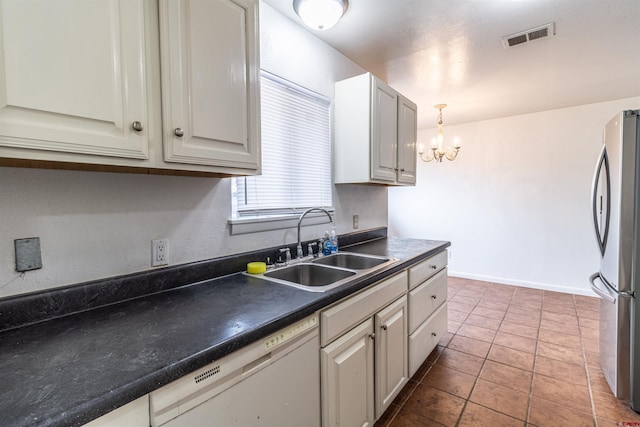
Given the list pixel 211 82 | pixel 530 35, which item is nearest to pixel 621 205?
pixel 530 35

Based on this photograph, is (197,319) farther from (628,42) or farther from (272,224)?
(628,42)

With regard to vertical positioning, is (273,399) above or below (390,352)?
above

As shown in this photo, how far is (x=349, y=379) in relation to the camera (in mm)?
1348

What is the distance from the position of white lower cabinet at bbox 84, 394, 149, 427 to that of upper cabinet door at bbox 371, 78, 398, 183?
1.89 meters

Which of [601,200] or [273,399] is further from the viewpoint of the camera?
[601,200]

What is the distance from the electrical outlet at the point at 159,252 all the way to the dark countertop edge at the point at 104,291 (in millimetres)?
31

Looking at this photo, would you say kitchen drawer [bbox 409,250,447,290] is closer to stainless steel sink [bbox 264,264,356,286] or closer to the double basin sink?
the double basin sink

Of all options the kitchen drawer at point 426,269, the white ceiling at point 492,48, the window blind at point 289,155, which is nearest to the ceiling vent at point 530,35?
the white ceiling at point 492,48

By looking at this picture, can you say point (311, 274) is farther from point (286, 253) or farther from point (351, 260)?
point (351, 260)

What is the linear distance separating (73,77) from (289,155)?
1.30m

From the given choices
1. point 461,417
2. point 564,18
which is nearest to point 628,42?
point 564,18

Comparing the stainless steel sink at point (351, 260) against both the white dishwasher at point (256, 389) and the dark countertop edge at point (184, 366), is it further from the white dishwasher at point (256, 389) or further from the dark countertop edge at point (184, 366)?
the white dishwasher at point (256, 389)

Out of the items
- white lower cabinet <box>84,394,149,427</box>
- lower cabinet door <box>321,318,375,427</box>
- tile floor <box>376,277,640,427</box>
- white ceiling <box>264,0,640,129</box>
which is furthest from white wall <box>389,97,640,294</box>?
white lower cabinet <box>84,394,149,427</box>

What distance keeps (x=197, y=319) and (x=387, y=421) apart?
1.39 m
